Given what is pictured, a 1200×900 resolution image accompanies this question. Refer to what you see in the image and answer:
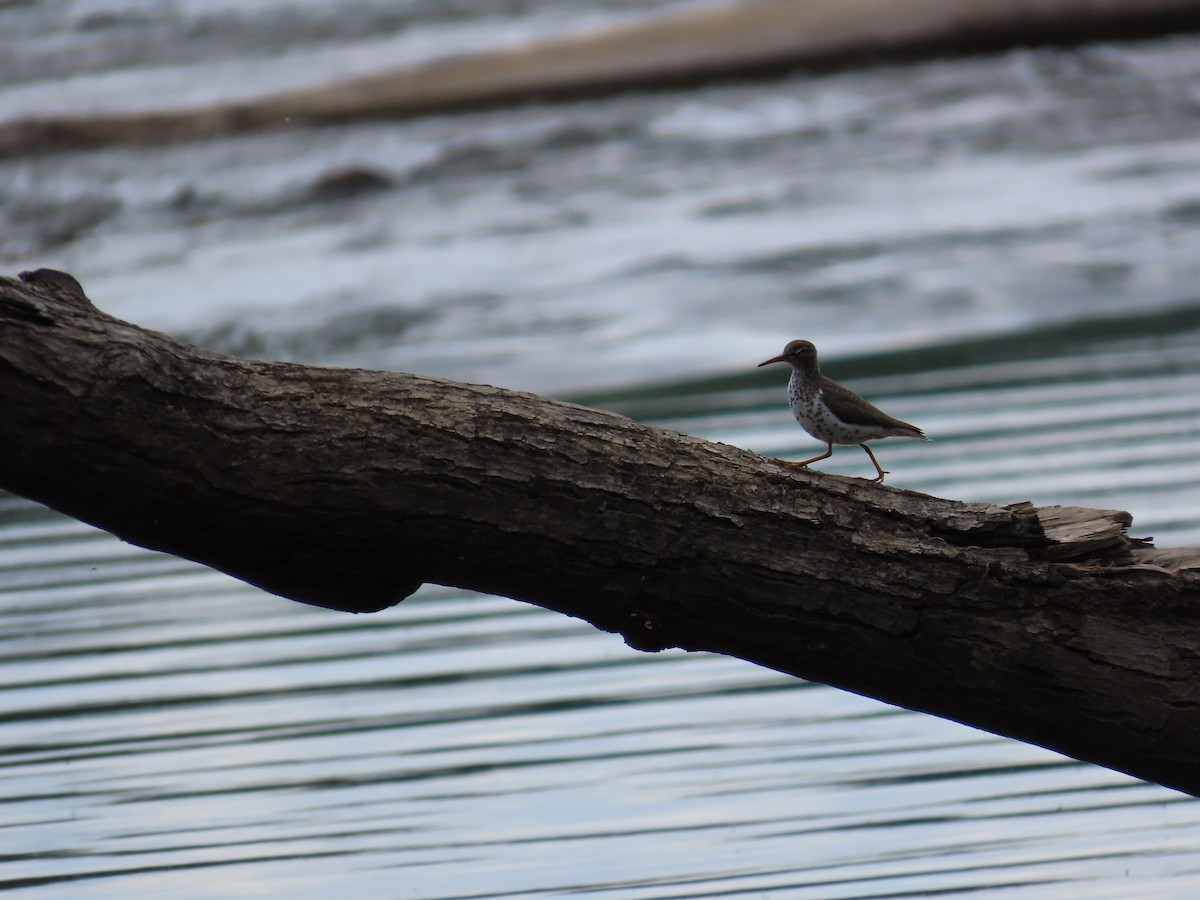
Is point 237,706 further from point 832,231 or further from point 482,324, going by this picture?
point 832,231

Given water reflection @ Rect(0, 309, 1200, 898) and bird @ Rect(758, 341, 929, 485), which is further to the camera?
water reflection @ Rect(0, 309, 1200, 898)

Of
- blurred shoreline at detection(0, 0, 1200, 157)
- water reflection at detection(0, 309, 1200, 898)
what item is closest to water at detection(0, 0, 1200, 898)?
water reflection at detection(0, 309, 1200, 898)

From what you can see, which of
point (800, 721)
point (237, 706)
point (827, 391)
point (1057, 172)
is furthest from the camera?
point (1057, 172)

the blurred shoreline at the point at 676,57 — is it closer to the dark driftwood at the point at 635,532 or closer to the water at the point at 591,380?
the water at the point at 591,380

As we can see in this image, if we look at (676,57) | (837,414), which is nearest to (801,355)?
(837,414)

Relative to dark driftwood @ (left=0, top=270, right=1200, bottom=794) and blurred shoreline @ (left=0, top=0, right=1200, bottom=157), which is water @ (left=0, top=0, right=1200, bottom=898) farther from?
dark driftwood @ (left=0, top=270, right=1200, bottom=794)

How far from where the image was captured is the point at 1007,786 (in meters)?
4.56

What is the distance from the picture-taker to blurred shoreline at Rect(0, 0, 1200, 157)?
49.8 feet

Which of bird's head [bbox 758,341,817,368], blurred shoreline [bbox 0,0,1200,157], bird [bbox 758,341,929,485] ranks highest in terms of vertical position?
blurred shoreline [bbox 0,0,1200,157]

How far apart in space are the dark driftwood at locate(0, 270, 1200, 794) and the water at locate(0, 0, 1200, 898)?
941mm

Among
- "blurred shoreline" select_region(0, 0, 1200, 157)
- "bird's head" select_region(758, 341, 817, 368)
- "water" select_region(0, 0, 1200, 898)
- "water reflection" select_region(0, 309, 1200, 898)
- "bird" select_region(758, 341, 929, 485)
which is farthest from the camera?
"blurred shoreline" select_region(0, 0, 1200, 157)

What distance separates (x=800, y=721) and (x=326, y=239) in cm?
882

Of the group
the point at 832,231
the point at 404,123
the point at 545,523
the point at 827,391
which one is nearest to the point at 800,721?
the point at 827,391

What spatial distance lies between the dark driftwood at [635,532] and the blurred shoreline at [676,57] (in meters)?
12.4
